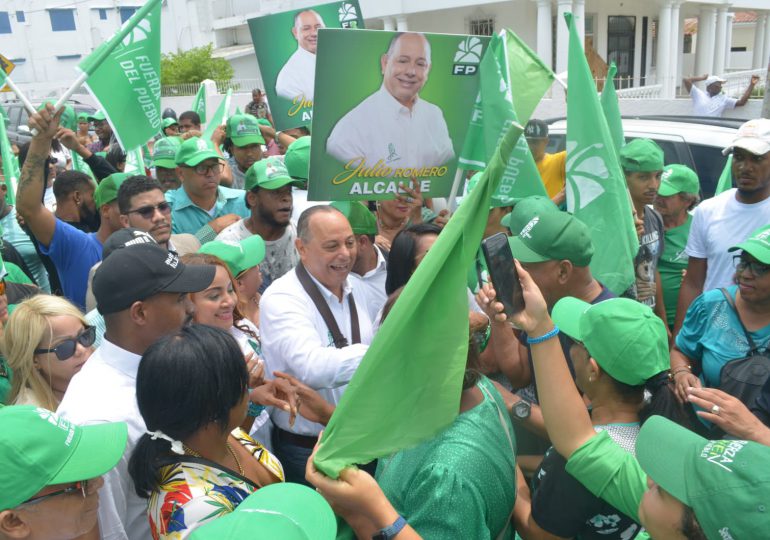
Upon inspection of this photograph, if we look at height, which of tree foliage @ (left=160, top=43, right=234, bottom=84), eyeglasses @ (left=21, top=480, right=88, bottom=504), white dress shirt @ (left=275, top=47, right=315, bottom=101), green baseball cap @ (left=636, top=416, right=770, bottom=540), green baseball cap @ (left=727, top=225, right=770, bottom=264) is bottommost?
eyeglasses @ (left=21, top=480, right=88, bottom=504)

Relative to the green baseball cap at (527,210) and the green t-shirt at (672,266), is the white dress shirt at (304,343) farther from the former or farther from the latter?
the green t-shirt at (672,266)

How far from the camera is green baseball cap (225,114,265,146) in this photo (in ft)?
20.5

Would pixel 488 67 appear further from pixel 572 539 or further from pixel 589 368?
pixel 572 539

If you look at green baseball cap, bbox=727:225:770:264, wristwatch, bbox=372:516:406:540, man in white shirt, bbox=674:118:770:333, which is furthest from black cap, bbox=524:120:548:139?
wristwatch, bbox=372:516:406:540

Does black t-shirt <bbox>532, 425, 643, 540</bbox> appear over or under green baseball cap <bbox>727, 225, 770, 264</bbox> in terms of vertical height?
under

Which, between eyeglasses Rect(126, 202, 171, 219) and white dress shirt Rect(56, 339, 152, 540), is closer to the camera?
white dress shirt Rect(56, 339, 152, 540)

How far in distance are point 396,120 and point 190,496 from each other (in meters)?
2.47

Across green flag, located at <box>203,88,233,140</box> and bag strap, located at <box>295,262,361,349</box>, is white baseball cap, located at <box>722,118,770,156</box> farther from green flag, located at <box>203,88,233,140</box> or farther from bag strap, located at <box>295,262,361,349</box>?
green flag, located at <box>203,88,233,140</box>

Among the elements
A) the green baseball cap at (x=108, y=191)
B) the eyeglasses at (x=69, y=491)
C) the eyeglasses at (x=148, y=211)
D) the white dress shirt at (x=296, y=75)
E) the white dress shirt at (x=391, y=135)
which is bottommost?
the eyeglasses at (x=69, y=491)

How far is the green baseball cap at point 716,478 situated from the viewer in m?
1.41

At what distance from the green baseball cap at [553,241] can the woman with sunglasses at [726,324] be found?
65 cm

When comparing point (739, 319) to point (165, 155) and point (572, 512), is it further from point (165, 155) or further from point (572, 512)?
point (165, 155)

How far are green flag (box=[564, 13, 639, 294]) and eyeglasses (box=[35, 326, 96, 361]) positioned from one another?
240cm

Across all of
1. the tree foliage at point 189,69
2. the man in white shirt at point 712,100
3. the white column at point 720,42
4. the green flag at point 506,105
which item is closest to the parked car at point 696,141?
the green flag at point 506,105
